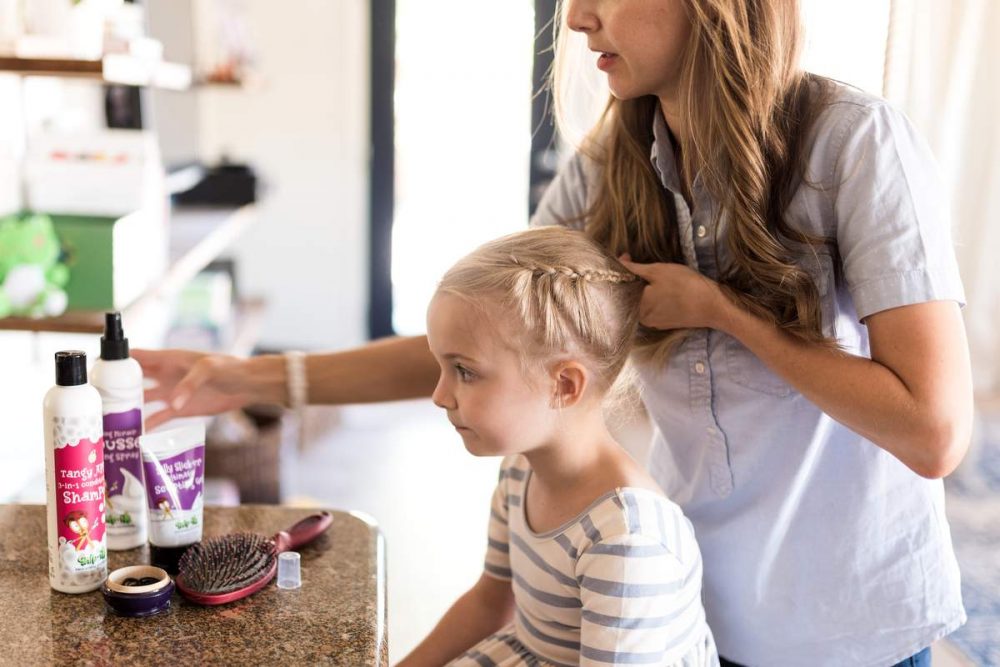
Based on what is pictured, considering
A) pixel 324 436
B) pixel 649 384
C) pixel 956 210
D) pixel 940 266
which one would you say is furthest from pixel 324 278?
pixel 940 266

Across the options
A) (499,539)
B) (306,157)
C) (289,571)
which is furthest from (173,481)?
(306,157)

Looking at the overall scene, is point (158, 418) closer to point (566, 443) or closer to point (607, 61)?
point (566, 443)

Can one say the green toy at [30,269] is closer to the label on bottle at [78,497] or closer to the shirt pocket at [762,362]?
the label on bottle at [78,497]

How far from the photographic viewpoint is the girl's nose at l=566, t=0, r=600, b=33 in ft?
3.53

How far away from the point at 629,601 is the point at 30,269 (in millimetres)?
1065

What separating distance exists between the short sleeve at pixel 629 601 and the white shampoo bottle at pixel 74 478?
472 millimetres

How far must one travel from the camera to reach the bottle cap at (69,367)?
3.05 feet

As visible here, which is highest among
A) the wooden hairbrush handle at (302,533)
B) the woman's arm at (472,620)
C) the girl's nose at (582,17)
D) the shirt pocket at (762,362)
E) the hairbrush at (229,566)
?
the girl's nose at (582,17)

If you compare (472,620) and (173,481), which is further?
(472,620)

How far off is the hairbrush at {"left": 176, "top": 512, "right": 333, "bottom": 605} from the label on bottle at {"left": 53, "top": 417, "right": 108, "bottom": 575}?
9cm

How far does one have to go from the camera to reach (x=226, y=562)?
1.02 m

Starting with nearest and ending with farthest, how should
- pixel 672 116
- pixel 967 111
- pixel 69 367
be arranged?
pixel 69 367 → pixel 672 116 → pixel 967 111

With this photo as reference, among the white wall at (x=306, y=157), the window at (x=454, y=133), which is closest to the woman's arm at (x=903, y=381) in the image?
the window at (x=454, y=133)

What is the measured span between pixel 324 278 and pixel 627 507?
379 centimetres
